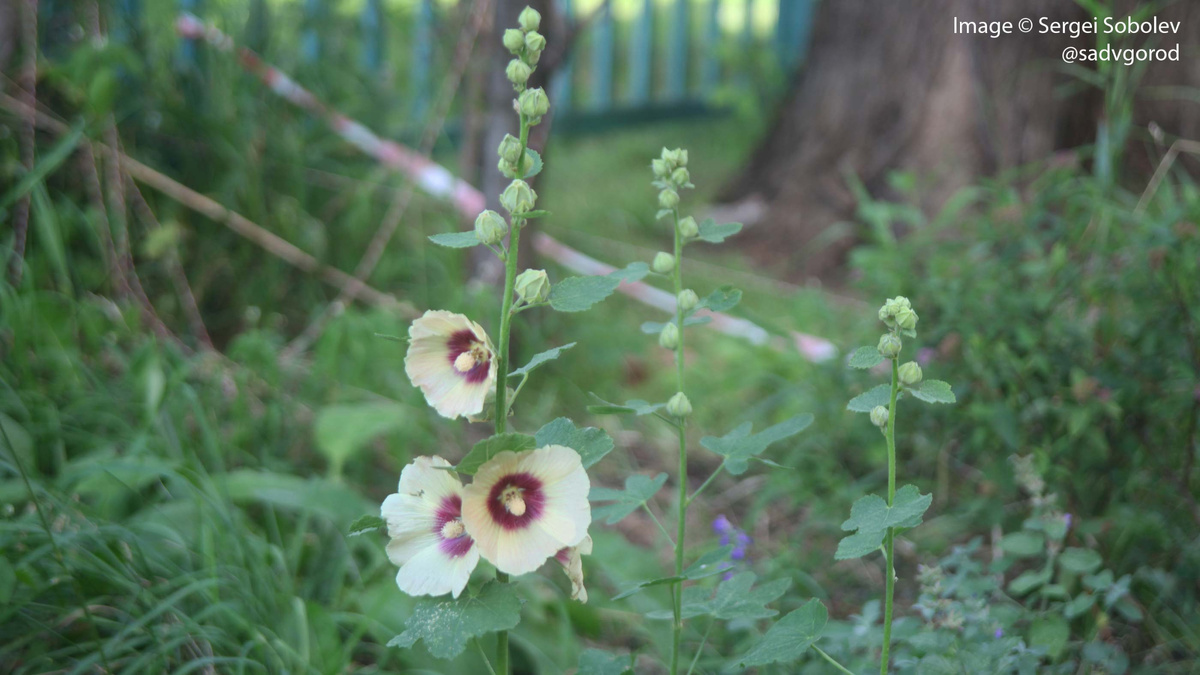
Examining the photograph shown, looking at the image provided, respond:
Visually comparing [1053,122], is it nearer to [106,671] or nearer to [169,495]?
[169,495]

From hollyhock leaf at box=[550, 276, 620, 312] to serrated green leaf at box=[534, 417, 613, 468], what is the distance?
0.10 metres

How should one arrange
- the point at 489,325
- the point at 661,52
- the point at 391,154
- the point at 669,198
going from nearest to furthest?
the point at 669,198, the point at 489,325, the point at 391,154, the point at 661,52

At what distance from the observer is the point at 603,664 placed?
2.91 ft

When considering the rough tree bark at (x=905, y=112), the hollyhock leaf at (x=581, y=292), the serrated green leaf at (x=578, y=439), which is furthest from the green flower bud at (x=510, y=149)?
the rough tree bark at (x=905, y=112)

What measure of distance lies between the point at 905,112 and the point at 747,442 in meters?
2.88

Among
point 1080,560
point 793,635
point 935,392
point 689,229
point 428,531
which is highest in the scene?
point 689,229

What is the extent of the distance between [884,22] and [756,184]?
2.73 ft

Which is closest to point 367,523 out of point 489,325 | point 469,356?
point 469,356

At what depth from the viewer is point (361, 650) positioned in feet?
4.44

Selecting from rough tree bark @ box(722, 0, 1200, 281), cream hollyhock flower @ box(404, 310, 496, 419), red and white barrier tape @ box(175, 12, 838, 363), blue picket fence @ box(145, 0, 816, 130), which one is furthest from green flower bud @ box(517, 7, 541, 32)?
blue picket fence @ box(145, 0, 816, 130)

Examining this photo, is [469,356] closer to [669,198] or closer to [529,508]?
[529,508]

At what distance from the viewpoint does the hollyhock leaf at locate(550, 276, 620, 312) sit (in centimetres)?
77

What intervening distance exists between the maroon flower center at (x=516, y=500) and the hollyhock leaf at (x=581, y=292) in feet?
0.46

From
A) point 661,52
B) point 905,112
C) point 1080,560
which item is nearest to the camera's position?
point 1080,560
